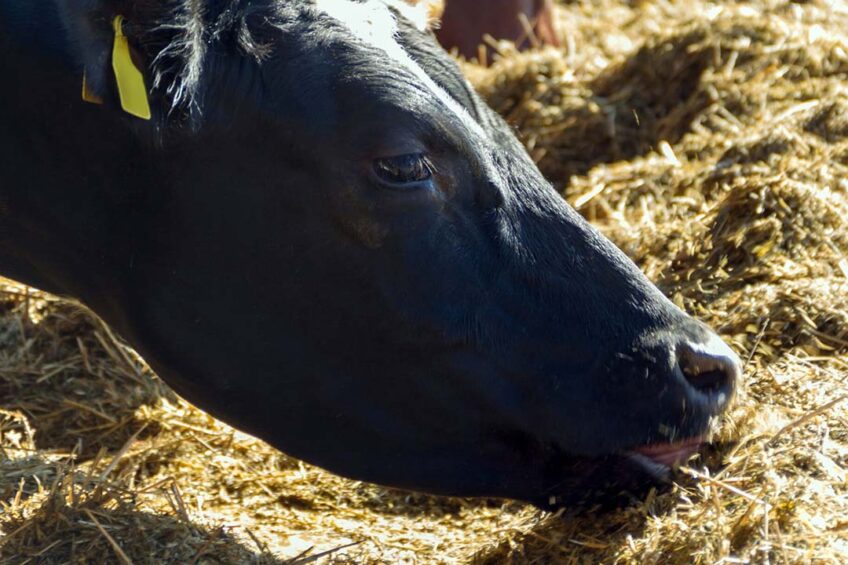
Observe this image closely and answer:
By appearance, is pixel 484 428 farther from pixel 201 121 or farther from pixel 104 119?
pixel 104 119

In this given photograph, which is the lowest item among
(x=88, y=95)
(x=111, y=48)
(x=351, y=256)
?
(x=351, y=256)

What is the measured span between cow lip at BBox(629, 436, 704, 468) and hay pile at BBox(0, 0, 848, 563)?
7 cm

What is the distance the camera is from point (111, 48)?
9.12 ft

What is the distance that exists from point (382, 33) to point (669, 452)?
1.18m

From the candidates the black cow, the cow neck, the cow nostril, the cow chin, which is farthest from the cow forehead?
the cow chin

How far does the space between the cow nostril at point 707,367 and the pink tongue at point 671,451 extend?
120 millimetres

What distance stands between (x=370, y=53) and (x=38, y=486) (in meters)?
1.38

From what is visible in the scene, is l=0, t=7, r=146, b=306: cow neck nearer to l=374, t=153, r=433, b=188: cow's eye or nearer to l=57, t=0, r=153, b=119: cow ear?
l=57, t=0, r=153, b=119: cow ear

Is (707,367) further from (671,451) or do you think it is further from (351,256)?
(351,256)

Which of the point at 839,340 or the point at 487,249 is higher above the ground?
the point at 487,249

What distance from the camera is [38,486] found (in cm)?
318

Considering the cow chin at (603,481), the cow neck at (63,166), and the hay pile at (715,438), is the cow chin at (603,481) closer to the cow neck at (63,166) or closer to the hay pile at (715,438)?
the hay pile at (715,438)

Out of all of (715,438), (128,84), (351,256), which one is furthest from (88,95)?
(715,438)

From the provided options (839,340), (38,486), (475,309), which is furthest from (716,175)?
(38,486)
